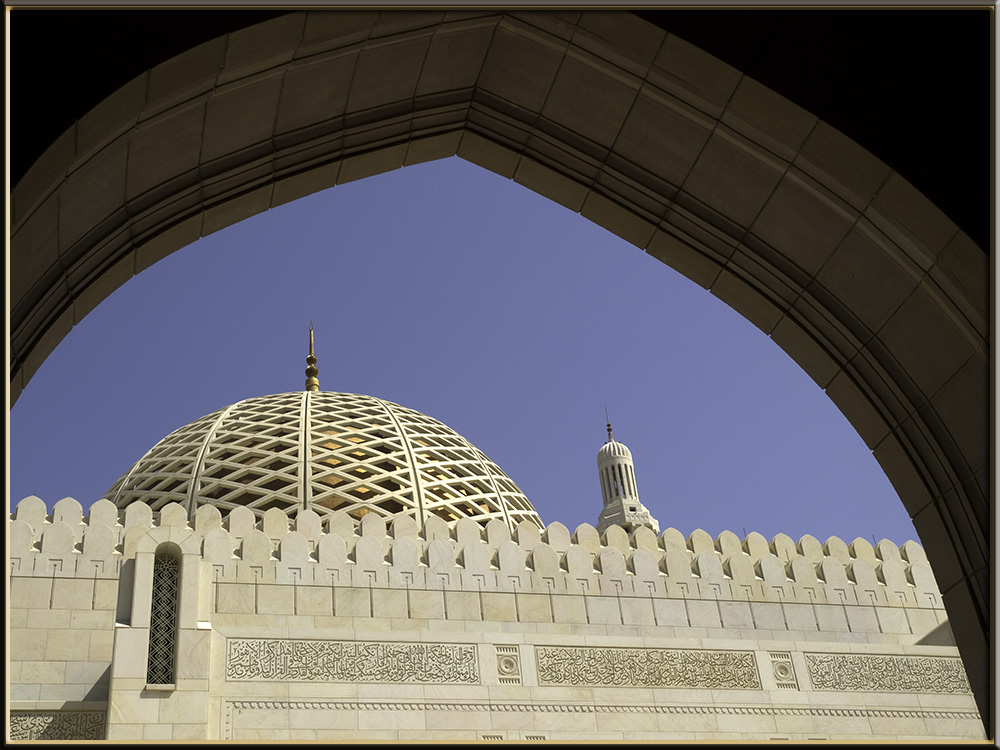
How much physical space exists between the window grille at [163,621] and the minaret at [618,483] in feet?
57.7

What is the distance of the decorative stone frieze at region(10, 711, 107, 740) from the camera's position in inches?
317

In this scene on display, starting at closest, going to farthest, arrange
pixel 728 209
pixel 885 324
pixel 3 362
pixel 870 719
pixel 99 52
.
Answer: pixel 3 362
pixel 99 52
pixel 885 324
pixel 728 209
pixel 870 719

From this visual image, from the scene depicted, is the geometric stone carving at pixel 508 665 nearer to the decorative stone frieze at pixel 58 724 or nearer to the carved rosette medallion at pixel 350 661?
the carved rosette medallion at pixel 350 661

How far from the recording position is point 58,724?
8.14 meters

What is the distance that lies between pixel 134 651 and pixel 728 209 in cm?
649

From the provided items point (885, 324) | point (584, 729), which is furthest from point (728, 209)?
point (584, 729)

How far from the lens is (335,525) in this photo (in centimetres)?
1017

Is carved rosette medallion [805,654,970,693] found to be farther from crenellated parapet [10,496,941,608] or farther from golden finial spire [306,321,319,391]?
golden finial spire [306,321,319,391]

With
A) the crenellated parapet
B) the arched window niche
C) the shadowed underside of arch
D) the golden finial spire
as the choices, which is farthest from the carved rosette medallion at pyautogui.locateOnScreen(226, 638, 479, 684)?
the golden finial spire

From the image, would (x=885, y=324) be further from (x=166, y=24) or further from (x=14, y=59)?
(x=14, y=59)

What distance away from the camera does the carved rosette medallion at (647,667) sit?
918 cm

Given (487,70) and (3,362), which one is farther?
(487,70)

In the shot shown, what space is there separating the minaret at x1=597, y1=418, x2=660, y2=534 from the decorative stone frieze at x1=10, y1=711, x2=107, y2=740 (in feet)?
60.3

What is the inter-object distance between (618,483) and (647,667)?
57.3 ft
